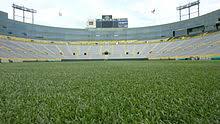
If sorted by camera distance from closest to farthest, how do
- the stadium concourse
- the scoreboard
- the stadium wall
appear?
the stadium concourse < the stadium wall < the scoreboard

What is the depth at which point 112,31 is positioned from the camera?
136ft

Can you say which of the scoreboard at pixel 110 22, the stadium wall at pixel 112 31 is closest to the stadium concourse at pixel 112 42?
the stadium wall at pixel 112 31

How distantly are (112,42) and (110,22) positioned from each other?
4650 mm

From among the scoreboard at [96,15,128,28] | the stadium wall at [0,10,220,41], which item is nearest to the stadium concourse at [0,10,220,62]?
the stadium wall at [0,10,220,41]

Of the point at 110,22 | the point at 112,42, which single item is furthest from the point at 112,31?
the point at 112,42

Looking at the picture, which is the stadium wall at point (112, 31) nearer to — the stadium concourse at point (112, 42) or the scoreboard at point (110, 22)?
the stadium concourse at point (112, 42)

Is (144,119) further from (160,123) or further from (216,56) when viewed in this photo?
(216,56)

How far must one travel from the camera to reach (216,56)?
1986cm

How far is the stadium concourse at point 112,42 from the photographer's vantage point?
1017 inches

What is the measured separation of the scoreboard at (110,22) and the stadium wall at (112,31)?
3.00 feet

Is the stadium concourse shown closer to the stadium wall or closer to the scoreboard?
the stadium wall

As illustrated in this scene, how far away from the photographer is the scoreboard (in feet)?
136

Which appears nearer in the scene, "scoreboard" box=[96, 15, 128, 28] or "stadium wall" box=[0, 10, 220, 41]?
"stadium wall" box=[0, 10, 220, 41]

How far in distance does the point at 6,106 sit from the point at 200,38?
30.3 metres
